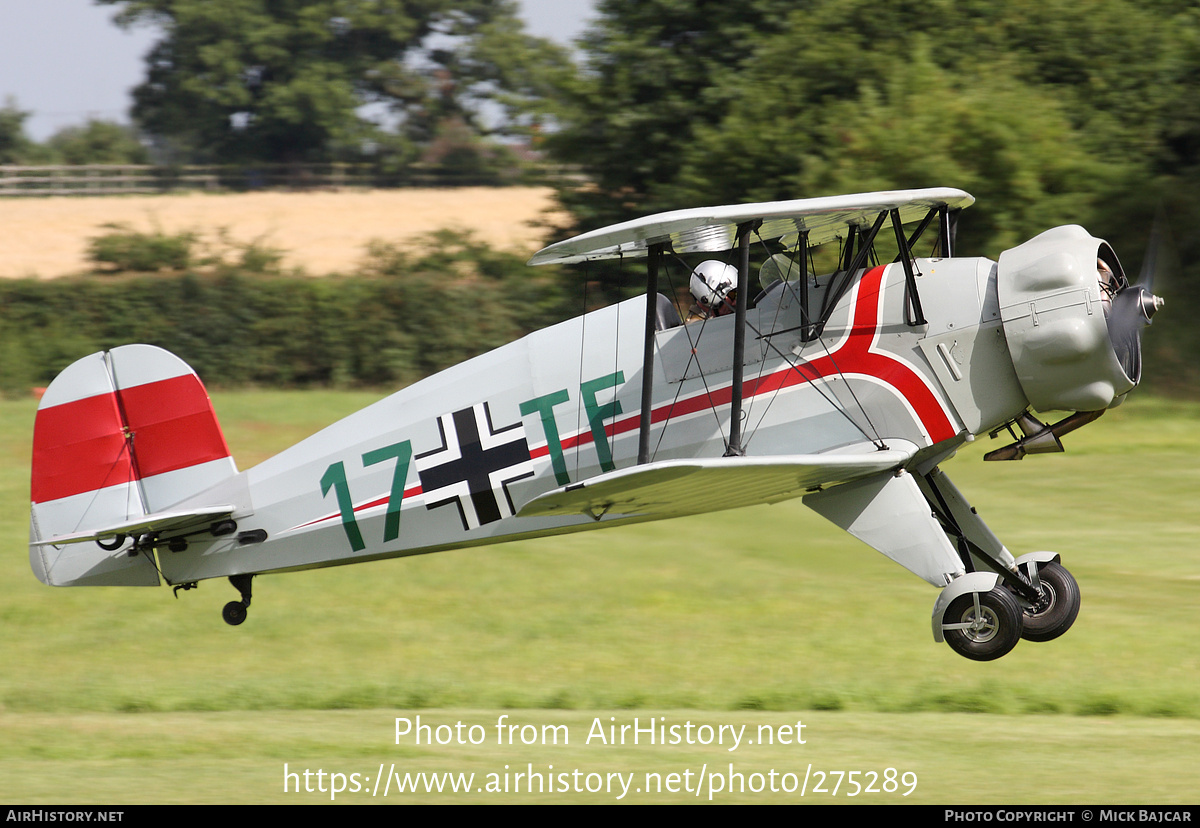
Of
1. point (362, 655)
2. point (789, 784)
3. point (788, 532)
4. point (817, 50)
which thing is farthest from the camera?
point (817, 50)

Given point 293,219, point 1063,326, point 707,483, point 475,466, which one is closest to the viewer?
point 707,483

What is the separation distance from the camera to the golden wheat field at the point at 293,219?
29859 mm

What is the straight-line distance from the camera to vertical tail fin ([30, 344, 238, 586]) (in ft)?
28.0

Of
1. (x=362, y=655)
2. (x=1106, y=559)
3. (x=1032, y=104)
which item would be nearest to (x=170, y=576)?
(x=362, y=655)

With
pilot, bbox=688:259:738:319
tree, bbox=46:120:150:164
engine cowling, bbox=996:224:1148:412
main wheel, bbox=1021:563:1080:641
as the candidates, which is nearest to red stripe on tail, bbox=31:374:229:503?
pilot, bbox=688:259:738:319

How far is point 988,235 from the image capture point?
60.6ft

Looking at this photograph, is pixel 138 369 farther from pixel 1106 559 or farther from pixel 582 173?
pixel 582 173

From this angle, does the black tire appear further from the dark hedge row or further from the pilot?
the dark hedge row

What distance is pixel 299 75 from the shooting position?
5034 centimetres

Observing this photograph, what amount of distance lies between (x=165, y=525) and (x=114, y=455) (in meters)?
0.72

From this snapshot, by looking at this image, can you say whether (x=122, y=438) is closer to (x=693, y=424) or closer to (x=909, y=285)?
(x=693, y=424)

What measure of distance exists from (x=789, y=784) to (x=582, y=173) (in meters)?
19.8

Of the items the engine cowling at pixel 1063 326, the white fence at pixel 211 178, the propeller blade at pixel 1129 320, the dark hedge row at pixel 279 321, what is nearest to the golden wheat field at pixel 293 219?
the white fence at pixel 211 178

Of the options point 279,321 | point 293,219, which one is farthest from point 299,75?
point 279,321
